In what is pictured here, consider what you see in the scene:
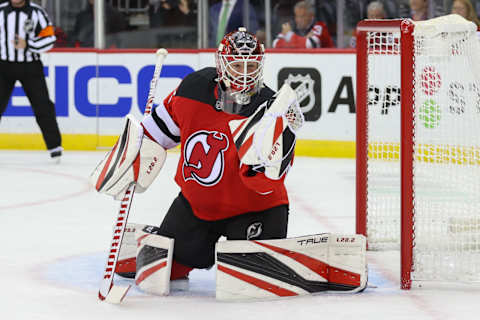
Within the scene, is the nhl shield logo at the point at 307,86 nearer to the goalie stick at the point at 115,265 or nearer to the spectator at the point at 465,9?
the spectator at the point at 465,9

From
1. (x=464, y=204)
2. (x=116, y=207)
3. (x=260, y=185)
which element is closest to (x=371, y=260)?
(x=464, y=204)

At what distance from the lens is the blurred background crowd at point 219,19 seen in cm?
702

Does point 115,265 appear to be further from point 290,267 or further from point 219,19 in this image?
point 219,19

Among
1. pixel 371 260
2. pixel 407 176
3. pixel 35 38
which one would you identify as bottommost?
pixel 371 260

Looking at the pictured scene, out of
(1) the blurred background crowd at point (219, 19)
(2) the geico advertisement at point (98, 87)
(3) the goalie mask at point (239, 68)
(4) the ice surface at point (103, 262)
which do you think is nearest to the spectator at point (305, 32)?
(1) the blurred background crowd at point (219, 19)

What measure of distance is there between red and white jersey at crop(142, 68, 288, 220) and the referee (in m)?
3.61

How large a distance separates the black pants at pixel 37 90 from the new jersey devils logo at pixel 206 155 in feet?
12.0

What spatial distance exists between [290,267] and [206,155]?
414 millimetres

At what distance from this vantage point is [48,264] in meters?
3.58

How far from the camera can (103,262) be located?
3617 mm

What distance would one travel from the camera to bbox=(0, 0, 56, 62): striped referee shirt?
6.63 metres

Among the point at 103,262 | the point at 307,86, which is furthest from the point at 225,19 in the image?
the point at 103,262

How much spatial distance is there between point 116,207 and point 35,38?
210cm

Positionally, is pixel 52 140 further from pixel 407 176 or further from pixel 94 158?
pixel 407 176
